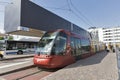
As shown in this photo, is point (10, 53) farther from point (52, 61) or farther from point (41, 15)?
point (52, 61)

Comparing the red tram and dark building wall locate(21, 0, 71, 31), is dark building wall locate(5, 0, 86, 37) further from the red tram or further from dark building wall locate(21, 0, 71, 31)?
the red tram

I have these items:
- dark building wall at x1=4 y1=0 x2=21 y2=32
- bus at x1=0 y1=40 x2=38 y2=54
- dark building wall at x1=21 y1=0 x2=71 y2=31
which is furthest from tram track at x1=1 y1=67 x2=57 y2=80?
bus at x1=0 y1=40 x2=38 y2=54

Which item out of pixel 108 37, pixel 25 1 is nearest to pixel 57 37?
pixel 25 1

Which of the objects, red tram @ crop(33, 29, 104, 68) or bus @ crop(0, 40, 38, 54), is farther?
bus @ crop(0, 40, 38, 54)

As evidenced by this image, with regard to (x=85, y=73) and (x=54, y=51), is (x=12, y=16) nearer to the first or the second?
(x=54, y=51)

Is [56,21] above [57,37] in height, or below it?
above

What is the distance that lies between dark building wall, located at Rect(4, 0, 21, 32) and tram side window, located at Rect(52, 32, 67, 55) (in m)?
12.1

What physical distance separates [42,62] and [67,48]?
233 centimetres

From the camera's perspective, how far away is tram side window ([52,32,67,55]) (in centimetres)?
894

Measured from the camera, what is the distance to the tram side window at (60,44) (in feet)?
29.3

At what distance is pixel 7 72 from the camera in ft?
26.1

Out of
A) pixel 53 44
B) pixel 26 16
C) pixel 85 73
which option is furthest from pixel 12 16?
pixel 85 73

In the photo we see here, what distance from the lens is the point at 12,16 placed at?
21.3 metres

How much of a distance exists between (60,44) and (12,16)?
48.5ft
